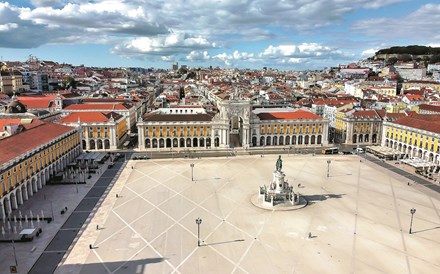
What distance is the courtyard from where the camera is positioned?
34250 millimetres

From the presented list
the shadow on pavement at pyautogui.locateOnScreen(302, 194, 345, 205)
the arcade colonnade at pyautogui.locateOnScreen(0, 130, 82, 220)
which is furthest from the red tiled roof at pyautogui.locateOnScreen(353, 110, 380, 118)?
the arcade colonnade at pyautogui.locateOnScreen(0, 130, 82, 220)

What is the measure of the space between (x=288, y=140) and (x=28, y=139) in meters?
63.2

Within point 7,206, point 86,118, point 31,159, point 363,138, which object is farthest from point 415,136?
point 7,206

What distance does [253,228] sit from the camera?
42.0 metres

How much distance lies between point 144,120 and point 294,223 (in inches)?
2193

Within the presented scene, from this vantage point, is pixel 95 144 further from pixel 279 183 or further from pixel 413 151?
pixel 413 151

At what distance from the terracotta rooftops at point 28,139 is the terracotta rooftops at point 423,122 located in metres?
77.6

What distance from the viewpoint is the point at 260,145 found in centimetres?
9281

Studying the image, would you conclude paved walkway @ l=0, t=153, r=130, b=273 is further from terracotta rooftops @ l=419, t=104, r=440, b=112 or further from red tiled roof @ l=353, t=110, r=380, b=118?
terracotta rooftops @ l=419, t=104, r=440, b=112

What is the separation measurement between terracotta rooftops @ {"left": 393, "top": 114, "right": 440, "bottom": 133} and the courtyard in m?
A: 18.5

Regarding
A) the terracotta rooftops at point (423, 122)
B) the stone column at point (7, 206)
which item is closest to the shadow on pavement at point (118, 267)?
the stone column at point (7, 206)

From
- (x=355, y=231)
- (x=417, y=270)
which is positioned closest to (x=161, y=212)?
(x=355, y=231)

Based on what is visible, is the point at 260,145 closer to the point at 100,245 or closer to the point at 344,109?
the point at 344,109

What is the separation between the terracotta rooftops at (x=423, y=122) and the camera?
7475 cm
